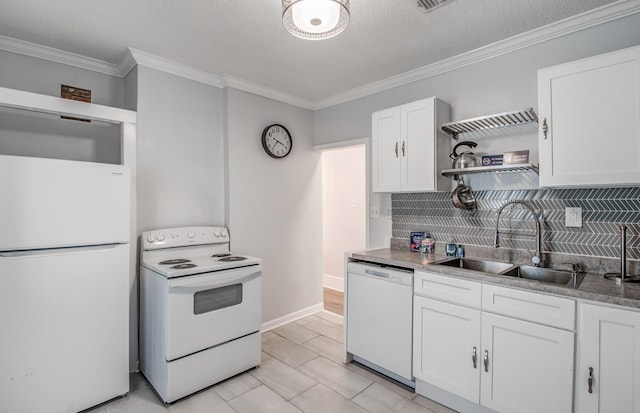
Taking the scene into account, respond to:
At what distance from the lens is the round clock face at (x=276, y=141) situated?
3.38 m

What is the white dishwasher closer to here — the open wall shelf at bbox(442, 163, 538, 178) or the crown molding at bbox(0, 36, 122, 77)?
the open wall shelf at bbox(442, 163, 538, 178)

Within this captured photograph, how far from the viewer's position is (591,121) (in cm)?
176

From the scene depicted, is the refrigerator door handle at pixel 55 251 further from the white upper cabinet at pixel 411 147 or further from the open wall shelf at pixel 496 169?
the open wall shelf at pixel 496 169

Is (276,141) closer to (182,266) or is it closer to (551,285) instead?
(182,266)

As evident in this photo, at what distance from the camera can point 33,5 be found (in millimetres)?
1941

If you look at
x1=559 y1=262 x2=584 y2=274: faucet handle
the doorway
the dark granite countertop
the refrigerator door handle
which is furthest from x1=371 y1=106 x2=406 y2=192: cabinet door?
the refrigerator door handle

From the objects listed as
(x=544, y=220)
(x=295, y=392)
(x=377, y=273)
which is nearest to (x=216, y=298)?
(x=295, y=392)

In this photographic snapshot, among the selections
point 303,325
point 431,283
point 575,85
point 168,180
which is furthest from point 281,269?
point 575,85

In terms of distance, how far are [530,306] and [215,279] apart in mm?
1983

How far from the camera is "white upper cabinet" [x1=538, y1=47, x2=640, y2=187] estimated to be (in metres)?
1.66

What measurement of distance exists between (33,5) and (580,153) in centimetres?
333

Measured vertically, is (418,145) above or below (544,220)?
above

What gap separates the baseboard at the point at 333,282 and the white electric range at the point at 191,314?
2.35 meters

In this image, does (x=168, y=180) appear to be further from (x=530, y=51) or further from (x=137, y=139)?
(x=530, y=51)
